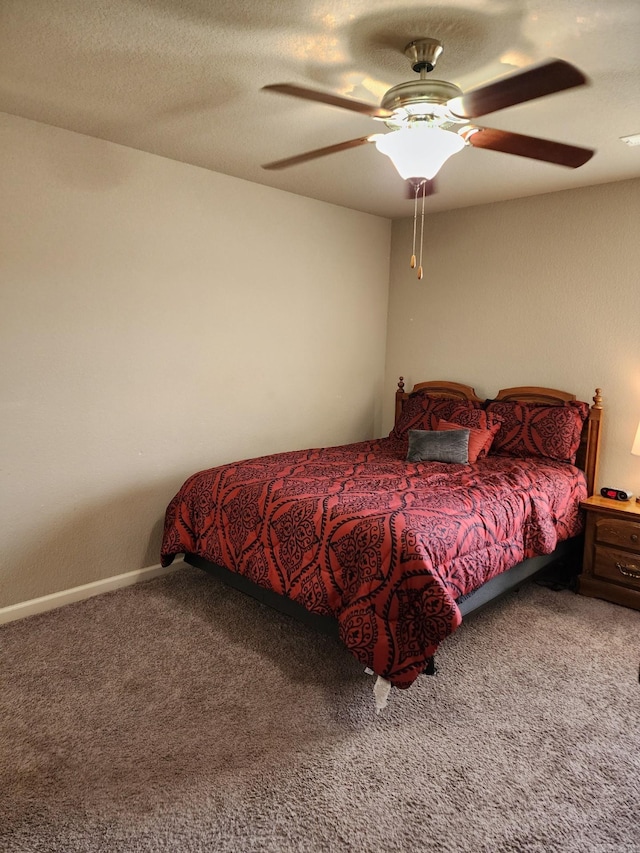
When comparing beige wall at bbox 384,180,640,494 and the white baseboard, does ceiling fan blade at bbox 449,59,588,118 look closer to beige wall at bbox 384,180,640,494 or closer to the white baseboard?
beige wall at bbox 384,180,640,494

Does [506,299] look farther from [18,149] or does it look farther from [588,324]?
[18,149]

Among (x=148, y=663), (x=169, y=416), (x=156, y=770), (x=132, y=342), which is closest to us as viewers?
(x=156, y=770)

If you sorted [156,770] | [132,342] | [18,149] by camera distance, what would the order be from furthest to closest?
1. [132,342]
2. [18,149]
3. [156,770]

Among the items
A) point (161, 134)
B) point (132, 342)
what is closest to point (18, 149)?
point (161, 134)

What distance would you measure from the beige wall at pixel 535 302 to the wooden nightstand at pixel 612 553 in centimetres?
45

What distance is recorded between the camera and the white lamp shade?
2027 mm

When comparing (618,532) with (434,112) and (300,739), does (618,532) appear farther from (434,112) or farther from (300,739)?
(434,112)

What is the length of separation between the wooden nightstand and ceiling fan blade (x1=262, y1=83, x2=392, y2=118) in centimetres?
254

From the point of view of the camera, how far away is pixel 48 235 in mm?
2986

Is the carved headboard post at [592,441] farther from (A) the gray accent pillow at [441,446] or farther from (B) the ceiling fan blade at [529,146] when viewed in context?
(B) the ceiling fan blade at [529,146]

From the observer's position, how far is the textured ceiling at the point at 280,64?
1851mm

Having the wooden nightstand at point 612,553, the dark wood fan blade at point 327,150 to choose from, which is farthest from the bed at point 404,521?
the dark wood fan blade at point 327,150

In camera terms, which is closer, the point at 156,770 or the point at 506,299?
the point at 156,770

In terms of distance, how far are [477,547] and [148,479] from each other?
201 centimetres
